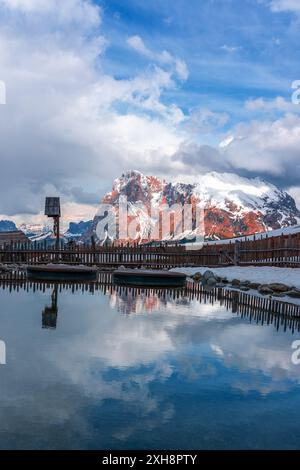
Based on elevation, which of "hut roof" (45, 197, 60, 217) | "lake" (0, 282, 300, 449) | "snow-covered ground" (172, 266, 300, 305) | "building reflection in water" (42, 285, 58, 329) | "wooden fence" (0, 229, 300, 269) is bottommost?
"lake" (0, 282, 300, 449)

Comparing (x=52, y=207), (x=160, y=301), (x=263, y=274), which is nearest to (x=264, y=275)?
(x=263, y=274)

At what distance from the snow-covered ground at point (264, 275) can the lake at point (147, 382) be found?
5647 millimetres

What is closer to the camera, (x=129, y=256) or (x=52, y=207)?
(x=129, y=256)

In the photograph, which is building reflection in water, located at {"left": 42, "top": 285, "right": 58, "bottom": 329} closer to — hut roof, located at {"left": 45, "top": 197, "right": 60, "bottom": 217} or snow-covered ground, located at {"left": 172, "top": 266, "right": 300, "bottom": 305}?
snow-covered ground, located at {"left": 172, "top": 266, "right": 300, "bottom": 305}

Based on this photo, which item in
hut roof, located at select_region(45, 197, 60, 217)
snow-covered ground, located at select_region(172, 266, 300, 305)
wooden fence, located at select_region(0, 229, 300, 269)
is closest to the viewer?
snow-covered ground, located at select_region(172, 266, 300, 305)

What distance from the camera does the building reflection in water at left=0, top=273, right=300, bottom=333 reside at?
10320mm

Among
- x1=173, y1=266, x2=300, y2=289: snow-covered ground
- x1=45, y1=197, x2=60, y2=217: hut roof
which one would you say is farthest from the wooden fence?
x1=45, y1=197, x2=60, y2=217: hut roof

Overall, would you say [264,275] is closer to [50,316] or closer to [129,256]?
[129,256]

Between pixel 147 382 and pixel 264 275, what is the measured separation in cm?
1491

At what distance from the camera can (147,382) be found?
566 cm

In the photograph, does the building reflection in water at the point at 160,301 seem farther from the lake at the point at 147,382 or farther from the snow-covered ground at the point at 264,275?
the snow-covered ground at the point at 264,275

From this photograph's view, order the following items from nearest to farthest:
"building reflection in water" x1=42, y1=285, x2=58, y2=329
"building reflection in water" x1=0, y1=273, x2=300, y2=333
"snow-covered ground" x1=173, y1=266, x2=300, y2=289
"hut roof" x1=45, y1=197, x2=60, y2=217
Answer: "building reflection in water" x1=42, y1=285, x2=58, y2=329 < "building reflection in water" x1=0, y1=273, x2=300, y2=333 < "snow-covered ground" x1=173, y1=266, x2=300, y2=289 < "hut roof" x1=45, y1=197, x2=60, y2=217

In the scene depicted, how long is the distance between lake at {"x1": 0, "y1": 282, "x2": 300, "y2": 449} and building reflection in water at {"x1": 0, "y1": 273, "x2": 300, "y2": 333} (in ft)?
0.51
